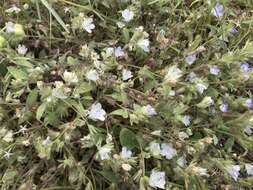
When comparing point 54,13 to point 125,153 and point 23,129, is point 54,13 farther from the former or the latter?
point 125,153

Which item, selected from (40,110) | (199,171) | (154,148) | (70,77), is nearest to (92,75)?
(70,77)

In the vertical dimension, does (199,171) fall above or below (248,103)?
below

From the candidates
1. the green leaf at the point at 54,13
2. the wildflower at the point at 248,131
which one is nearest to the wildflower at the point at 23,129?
the green leaf at the point at 54,13

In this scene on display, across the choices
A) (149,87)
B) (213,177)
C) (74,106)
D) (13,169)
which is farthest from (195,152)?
(13,169)

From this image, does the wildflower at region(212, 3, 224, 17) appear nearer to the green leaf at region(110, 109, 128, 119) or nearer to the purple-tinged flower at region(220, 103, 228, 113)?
the purple-tinged flower at region(220, 103, 228, 113)

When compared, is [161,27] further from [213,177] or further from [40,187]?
[40,187]
